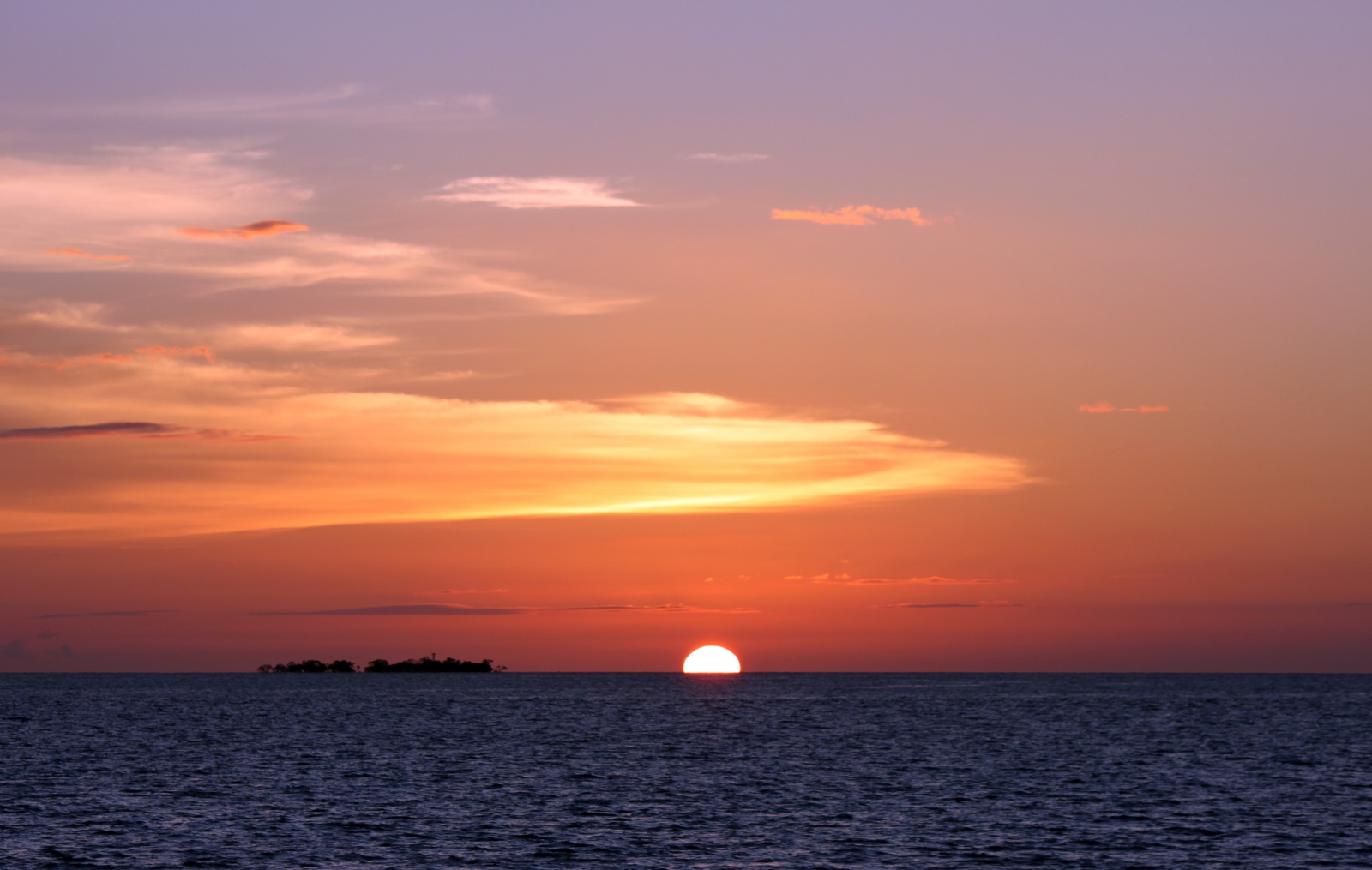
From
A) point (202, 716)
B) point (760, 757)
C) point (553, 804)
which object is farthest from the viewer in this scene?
point (202, 716)

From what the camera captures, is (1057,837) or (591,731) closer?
(1057,837)

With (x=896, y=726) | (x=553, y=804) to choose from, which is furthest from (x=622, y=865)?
(x=896, y=726)

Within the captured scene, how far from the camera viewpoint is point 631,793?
83125mm

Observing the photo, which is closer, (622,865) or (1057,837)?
(622,865)

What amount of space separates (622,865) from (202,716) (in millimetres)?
145433

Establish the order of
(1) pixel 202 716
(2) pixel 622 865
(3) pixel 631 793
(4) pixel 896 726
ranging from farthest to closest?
1. (1) pixel 202 716
2. (4) pixel 896 726
3. (3) pixel 631 793
4. (2) pixel 622 865

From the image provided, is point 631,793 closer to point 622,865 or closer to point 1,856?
→ point 622,865

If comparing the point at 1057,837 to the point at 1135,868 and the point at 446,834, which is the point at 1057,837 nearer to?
the point at 1135,868

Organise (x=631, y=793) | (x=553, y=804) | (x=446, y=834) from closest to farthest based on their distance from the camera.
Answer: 1. (x=446, y=834)
2. (x=553, y=804)
3. (x=631, y=793)

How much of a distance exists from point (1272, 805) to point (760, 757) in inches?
1721

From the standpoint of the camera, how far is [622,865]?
56750 millimetres

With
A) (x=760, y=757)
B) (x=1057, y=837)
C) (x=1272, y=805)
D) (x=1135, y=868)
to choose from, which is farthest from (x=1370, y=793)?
(x=760, y=757)

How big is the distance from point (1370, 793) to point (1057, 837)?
108 ft

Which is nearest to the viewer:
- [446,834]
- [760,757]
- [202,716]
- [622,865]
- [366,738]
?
[622,865]
